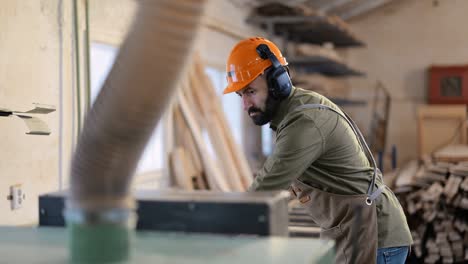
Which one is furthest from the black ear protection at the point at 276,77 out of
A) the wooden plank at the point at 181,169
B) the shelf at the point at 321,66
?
the shelf at the point at 321,66

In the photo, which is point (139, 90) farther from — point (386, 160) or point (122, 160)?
Result: point (386, 160)

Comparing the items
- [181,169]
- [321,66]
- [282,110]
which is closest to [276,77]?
[282,110]

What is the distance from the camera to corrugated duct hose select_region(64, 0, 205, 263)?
1.10 meters

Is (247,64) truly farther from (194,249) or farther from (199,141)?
(199,141)

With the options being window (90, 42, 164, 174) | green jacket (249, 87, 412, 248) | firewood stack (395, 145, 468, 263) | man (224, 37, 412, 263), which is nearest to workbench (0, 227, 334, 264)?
green jacket (249, 87, 412, 248)

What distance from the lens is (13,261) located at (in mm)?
1284

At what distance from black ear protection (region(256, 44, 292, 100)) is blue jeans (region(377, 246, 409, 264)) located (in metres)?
0.88

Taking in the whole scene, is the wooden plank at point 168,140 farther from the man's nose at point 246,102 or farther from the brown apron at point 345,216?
the brown apron at point 345,216

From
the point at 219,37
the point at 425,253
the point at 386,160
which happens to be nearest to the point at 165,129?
the point at 219,37

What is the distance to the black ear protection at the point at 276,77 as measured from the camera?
8.15 ft

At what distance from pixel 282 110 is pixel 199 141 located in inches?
93.2

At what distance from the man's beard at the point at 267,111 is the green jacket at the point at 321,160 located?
28mm

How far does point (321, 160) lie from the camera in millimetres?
2367

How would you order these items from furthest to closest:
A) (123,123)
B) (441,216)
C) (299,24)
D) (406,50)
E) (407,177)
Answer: (406,50), (299,24), (407,177), (441,216), (123,123)
